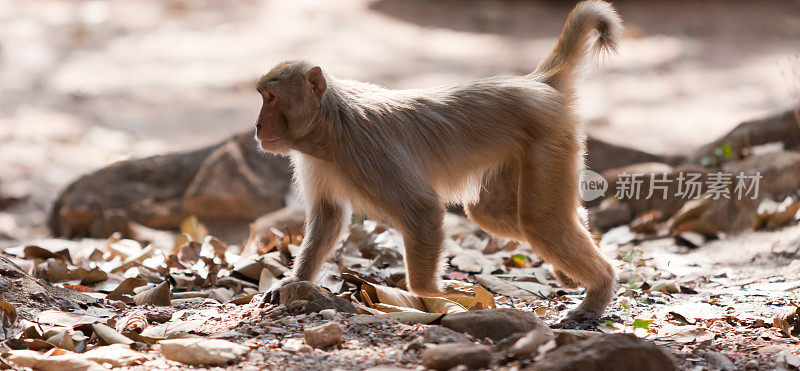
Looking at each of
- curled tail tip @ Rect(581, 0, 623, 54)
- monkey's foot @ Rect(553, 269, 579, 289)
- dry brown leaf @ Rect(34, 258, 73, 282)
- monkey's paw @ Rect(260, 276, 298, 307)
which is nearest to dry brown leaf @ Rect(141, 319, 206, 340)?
monkey's paw @ Rect(260, 276, 298, 307)

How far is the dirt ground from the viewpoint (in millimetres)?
6148

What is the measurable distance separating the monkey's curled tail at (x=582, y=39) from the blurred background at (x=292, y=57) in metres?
3.76

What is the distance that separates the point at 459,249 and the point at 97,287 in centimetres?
250

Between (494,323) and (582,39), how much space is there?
6.53 feet

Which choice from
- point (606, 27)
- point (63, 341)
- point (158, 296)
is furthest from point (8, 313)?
point (606, 27)

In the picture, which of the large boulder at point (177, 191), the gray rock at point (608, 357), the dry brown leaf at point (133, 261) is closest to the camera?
the gray rock at point (608, 357)

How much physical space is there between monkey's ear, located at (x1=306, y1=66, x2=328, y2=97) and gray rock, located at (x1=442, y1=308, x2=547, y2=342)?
53.3 inches

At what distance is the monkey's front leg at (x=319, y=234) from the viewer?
4500 mm

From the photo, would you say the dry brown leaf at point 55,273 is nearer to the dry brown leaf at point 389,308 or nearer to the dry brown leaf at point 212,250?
the dry brown leaf at point 212,250

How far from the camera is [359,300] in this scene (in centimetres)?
446

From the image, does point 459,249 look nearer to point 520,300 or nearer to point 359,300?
point 520,300

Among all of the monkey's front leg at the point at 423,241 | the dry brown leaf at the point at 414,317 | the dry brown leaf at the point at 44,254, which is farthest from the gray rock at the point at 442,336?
the dry brown leaf at the point at 44,254

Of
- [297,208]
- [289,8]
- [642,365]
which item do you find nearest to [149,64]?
[289,8]

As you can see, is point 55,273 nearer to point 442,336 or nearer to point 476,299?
point 476,299
